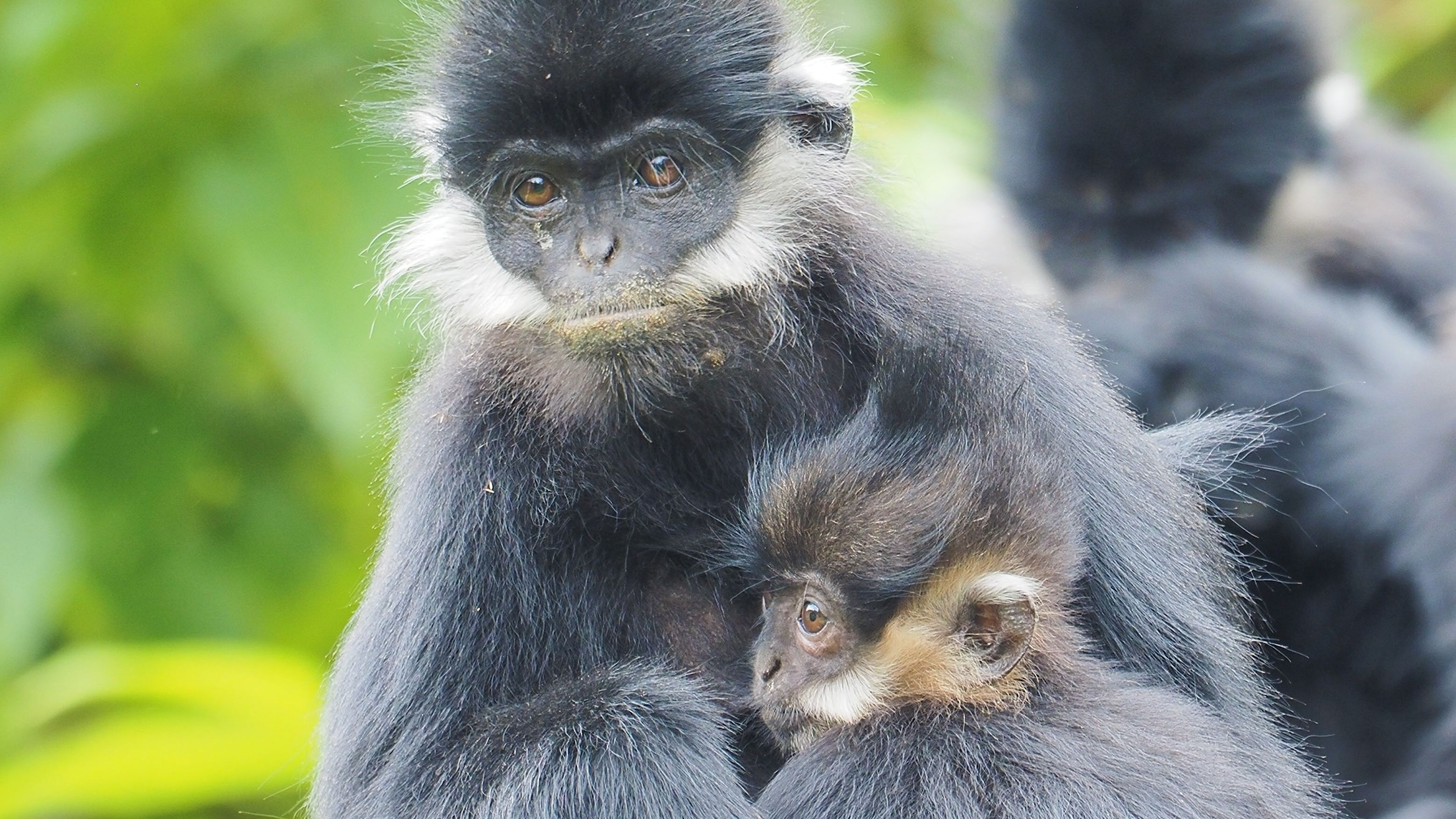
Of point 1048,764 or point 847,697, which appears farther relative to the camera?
point 847,697

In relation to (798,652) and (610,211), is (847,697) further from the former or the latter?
(610,211)

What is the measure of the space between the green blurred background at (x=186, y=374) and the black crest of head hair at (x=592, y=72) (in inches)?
39.9

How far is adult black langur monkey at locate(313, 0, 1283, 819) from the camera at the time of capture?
276 cm

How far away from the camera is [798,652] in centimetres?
276

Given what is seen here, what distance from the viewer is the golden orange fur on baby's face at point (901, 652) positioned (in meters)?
2.66

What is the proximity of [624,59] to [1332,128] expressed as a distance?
12.0 feet

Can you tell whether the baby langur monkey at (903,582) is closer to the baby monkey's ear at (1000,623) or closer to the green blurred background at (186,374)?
the baby monkey's ear at (1000,623)

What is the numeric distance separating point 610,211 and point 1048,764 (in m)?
1.14

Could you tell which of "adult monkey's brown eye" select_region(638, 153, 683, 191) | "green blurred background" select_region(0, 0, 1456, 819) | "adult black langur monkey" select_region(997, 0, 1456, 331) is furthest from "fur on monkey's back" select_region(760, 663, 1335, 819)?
"adult black langur monkey" select_region(997, 0, 1456, 331)

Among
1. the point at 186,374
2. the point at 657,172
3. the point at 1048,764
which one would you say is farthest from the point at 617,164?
A: the point at 186,374

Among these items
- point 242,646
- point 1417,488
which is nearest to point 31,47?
point 242,646

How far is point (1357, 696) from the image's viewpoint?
435 centimetres

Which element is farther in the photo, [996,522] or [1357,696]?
[1357,696]

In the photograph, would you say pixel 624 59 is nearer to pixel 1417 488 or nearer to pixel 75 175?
pixel 1417 488
